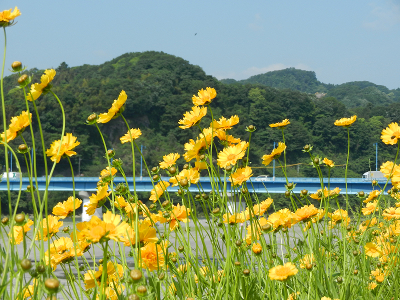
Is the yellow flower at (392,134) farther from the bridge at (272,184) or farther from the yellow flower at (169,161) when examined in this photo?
the bridge at (272,184)

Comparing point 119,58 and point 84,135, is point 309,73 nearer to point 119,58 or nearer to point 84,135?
point 119,58

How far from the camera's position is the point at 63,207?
107 centimetres

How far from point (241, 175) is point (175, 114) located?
42001 mm

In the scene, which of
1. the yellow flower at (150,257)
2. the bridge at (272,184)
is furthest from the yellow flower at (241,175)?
the bridge at (272,184)

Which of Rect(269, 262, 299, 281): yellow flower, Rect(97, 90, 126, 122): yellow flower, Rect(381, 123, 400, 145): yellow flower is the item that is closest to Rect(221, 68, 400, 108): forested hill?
Rect(381, 123, 400, 145): yellow flower

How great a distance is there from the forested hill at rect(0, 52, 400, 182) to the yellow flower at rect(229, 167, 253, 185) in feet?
106

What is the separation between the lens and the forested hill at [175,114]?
36656 mm

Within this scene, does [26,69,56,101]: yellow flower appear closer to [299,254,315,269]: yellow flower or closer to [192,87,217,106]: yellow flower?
[192,87,217,106]: yellow flower

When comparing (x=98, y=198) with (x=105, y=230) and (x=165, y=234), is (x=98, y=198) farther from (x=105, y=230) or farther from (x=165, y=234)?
(x=105, y=230)

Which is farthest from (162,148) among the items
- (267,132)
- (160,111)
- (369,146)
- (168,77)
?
(369,146)

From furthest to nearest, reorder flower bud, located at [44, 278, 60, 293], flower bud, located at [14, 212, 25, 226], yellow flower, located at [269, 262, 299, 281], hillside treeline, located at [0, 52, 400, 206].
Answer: hillside treeline, located at [0, 52, 400, 206] < yellow flower, located at [269, 262, 299, 281] < flower bud, located at [14, 212, 25, 226] < flower bud, located at [44, 278, 60, 293]

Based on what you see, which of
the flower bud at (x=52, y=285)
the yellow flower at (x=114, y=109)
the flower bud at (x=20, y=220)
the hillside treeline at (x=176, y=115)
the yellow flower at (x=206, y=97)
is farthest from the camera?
the hillside treeline at (x=176, y=115)

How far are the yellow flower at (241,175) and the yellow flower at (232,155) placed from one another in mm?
33

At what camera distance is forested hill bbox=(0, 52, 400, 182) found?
36656mm
